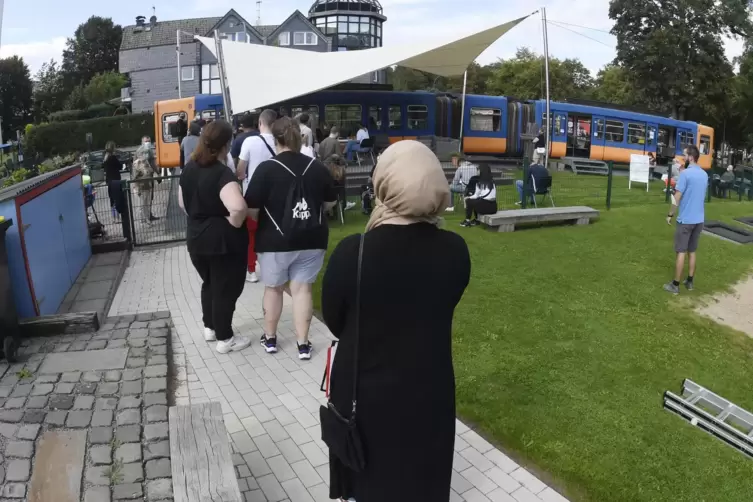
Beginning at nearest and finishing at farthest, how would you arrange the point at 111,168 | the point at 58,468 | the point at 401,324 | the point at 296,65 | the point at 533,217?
1. the point at 401,324
2. the point at 58,468
3. the point at 533,217
4. the point at 111,168
5. the point at 296,65

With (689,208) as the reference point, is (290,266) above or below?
below

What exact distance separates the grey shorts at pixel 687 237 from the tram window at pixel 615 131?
18087 millimetres

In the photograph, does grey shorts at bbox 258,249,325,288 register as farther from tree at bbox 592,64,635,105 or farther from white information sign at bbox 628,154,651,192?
tree at bbox 592,64,635,105

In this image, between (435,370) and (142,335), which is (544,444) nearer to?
(435,370)

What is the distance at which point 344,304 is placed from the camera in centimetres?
215

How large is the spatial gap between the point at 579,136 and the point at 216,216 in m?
21.8

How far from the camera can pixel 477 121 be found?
75.5 feet

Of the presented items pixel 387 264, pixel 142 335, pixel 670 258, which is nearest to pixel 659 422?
pixel 387 264

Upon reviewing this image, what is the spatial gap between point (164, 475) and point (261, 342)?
2263 millimetres

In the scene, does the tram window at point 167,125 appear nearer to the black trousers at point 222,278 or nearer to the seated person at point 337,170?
the seated person at point 337,170

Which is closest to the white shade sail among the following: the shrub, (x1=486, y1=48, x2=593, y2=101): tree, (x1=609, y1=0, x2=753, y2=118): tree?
(x1=609, y1=0, x2=753, y2=118): tree

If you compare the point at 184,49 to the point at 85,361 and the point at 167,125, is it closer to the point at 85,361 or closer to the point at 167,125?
the point at 167,125

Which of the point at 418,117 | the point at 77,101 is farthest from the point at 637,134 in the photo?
the point at 77,101

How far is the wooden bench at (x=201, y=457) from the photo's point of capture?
2.60 meters
